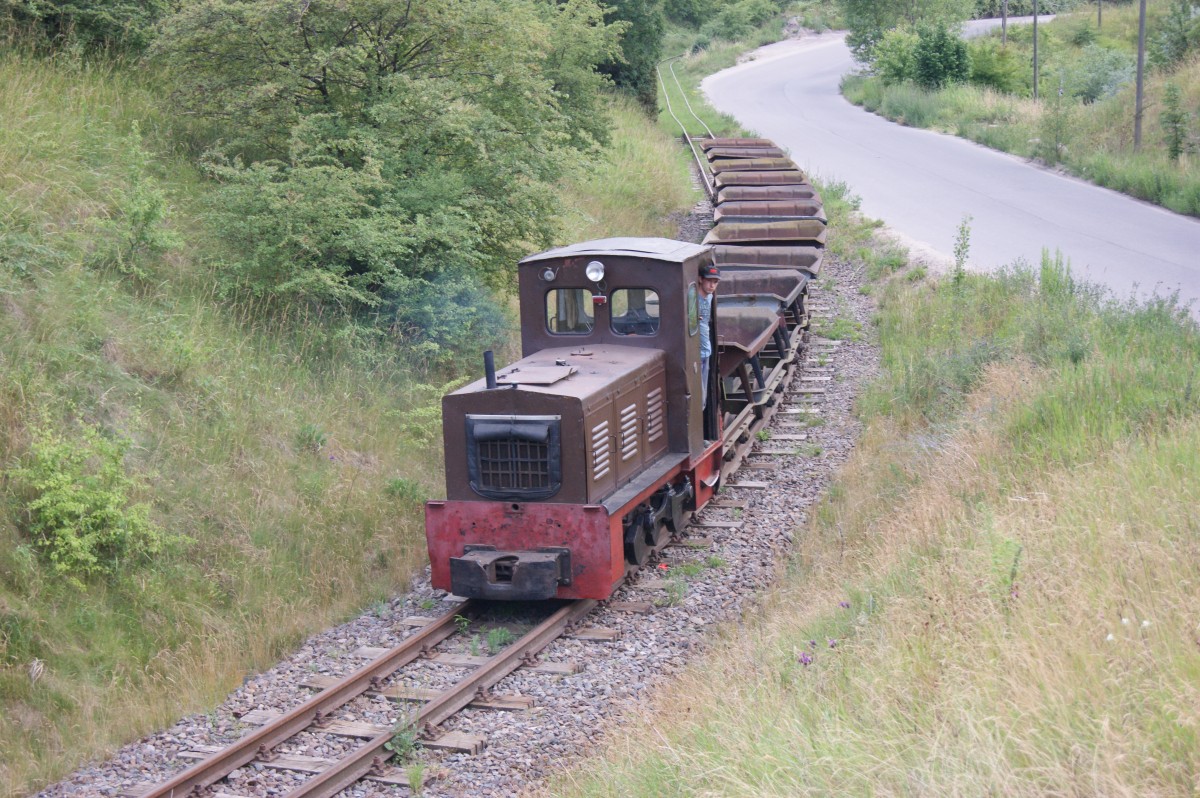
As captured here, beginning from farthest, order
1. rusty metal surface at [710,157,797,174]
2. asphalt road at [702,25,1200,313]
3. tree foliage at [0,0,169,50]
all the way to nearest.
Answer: rusty metal surface at [710,157,797,174] → asphalt road at [702,25,1200,313] → tree foliage at [0,0,169,50]

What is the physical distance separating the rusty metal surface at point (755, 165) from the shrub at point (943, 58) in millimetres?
15353

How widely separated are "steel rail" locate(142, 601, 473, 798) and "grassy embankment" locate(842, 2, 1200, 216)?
62.2ft

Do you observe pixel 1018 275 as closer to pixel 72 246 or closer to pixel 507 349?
pixel 507 349

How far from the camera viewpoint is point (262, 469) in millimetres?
9438

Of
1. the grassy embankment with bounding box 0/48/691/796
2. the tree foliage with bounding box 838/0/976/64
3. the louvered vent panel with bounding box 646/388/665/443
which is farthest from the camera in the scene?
the tree foliage with bounding box 838/0/976/64

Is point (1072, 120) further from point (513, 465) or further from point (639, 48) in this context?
point (513, 465)

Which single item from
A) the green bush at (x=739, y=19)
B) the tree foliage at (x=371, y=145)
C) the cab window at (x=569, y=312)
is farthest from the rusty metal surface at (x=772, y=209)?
the green bush at (x=739, y=19)

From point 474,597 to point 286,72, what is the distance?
23.3 feet

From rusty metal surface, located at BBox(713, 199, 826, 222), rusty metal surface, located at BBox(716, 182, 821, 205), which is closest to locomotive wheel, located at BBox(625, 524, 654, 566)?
rusty metal surface, located at BBox(713, 199, 826, 222)

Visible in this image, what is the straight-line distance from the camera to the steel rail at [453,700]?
6039 mm

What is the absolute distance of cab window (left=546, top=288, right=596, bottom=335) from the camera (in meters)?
9.75

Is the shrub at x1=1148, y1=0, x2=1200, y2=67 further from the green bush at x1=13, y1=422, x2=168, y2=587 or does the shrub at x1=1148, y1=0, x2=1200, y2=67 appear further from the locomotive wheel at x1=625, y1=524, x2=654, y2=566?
the green bush at x1=13, y1=422, x2=168, y2=587

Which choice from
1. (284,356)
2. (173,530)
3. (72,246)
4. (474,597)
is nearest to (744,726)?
(474,597)

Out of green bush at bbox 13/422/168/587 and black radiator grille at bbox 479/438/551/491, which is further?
black radiator grille at bbox 479/438/551/491
